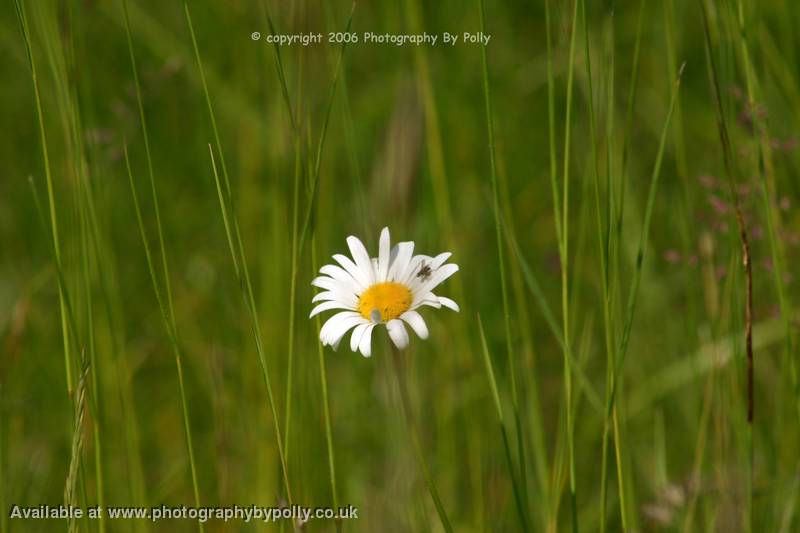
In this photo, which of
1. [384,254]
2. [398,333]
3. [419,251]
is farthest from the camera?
[419,251]

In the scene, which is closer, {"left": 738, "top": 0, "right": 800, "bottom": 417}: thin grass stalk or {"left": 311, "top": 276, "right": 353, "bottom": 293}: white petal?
{"left": 311, "top": 276, "right": 353, "bottom": 293}: white petal

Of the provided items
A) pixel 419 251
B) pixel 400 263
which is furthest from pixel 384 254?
pixel 419 251

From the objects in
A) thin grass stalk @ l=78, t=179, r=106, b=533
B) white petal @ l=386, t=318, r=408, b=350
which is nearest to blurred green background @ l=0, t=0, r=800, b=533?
thin grass stalk @ l=78, t=179, r=106, b=533

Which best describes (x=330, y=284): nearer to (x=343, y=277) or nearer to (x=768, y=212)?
(x=343, y=277)

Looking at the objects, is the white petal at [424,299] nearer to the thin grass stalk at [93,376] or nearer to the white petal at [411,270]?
the white petal at [411,270]

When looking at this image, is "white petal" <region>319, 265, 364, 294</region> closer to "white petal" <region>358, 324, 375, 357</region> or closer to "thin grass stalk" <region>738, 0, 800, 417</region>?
"white petal" <region>358, 324, 375, 357</region>

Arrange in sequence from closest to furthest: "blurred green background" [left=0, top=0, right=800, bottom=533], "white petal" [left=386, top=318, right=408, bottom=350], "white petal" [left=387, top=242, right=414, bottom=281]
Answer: "white petal" [left=386, top=318, right=408, bottom=350] < "white petal" [left=387, top=242, right=414, bottom=281] < "blurred green background" [left=0, top=0, right=800, bottom=533]
